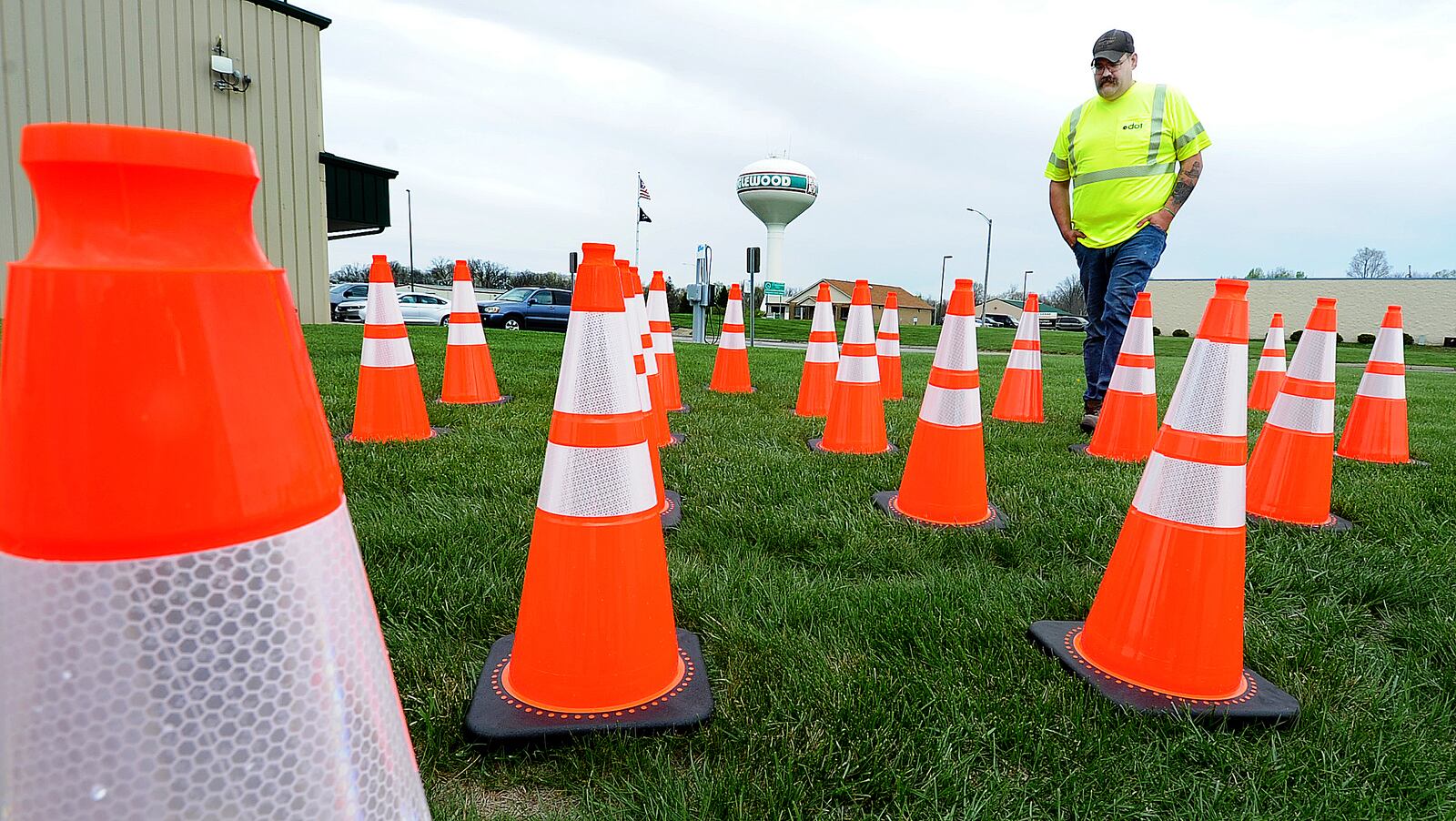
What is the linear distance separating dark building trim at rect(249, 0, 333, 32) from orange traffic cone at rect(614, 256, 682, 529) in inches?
544

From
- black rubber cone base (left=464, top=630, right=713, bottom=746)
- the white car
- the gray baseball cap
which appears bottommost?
black rubber cone base (left=464, top=630, right=713, bottom=746)

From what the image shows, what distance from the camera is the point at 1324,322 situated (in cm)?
429

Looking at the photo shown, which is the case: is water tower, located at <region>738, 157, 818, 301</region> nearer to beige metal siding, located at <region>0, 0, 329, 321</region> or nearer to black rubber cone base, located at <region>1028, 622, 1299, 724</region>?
beige metal siding, located at <region>0, 0, 329, 321</region>

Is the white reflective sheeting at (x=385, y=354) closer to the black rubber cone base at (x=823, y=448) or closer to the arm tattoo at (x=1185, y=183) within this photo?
the black rubber cone base at (x=823, y=448)

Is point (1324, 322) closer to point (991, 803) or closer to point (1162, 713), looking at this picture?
point (1162, 713)

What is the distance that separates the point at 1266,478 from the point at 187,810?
167 inches

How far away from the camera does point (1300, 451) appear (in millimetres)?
3615

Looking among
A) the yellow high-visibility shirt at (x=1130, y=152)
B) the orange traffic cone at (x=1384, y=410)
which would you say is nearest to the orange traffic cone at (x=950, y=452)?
the yellow high-visibility shirt at (x=1130, y=152)

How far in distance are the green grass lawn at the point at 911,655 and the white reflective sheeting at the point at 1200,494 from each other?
0.48m

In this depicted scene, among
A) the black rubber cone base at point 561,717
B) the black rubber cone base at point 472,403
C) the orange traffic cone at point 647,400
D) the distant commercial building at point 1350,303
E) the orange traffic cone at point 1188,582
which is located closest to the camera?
the black rubber cone base at point 561,717

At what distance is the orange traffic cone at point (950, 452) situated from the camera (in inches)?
132

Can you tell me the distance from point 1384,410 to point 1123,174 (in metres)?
2.23

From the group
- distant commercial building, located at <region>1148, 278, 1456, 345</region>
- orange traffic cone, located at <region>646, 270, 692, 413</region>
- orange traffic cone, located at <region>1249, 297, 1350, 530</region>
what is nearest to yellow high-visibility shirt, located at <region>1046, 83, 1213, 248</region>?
orange traffic cone, located at <region>1249, 297, 1350, 530</region>

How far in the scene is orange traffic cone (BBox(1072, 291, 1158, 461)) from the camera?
4.70 metres
